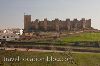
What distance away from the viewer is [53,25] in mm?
104125

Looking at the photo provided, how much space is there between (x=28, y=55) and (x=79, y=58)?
660cm

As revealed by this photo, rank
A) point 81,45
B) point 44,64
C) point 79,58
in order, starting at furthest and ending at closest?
point 81,45 → point 79,58 → point 44,64

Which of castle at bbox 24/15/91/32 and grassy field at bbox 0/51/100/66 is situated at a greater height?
castle at bbox 24/15/91/32

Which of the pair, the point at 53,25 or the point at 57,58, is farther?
the point at 53,25

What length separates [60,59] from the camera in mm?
29047

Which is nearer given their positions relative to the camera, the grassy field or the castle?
the grassy field

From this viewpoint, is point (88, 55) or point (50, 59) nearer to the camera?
point (50, 59)

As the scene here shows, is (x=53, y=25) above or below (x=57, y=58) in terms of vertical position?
above

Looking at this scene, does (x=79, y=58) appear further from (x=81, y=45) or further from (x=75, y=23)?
(x=75, y=23)

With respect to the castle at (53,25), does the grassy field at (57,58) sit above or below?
below

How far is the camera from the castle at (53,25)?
103438 mm

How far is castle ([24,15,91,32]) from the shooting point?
103 m

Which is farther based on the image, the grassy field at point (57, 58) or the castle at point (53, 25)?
the castle at point (53, 25)

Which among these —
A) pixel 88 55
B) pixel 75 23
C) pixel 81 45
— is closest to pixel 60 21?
pixel 75 23
